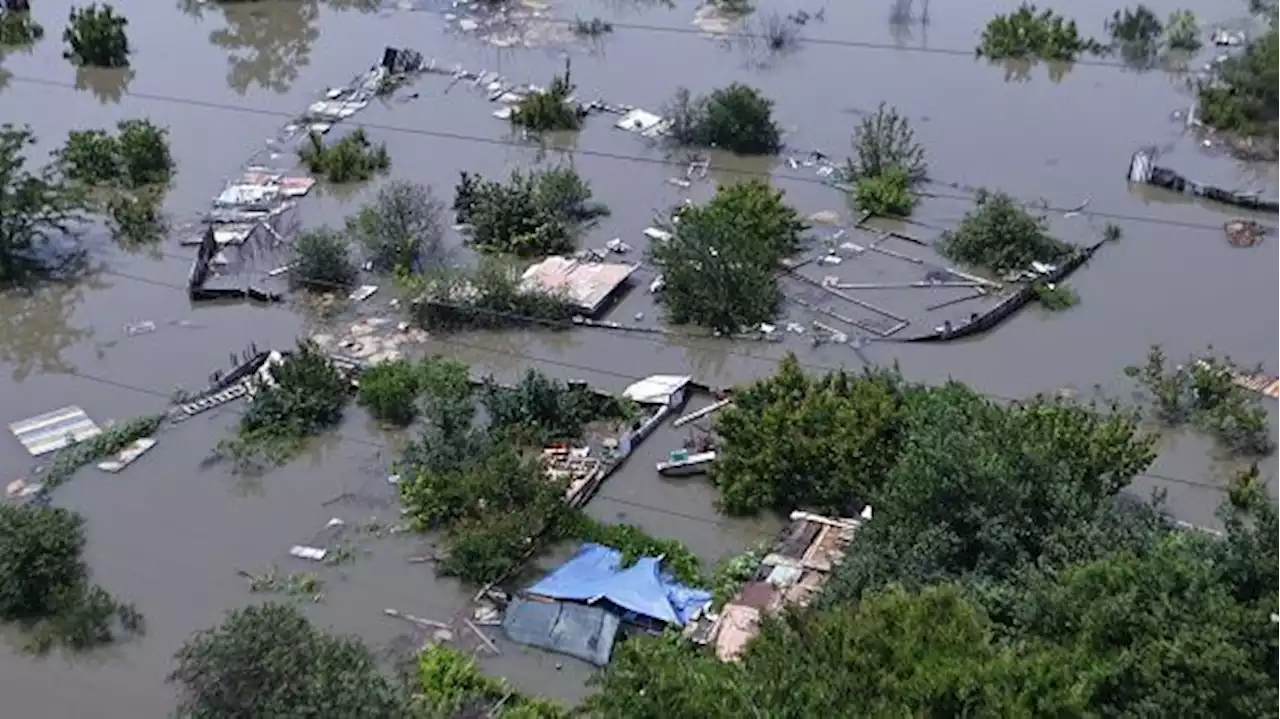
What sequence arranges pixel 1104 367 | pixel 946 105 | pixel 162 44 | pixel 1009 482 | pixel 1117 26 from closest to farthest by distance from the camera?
pixel 1009 482 < pixel 1104 367 < pixel 946 105 < pixel 1117 26 < pixel 162 44

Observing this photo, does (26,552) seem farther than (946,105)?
No

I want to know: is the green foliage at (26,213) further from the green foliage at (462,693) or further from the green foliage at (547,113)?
the green foliage at (462,693)

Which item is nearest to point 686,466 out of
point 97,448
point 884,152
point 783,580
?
point 783,580

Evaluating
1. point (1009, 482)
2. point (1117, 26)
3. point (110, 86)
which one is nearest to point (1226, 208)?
point (1117, 26)

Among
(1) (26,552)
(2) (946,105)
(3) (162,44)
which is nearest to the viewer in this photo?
(1) (26,552)

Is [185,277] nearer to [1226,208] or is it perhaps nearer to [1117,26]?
[1226,208]

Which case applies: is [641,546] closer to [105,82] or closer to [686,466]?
[686,466]
